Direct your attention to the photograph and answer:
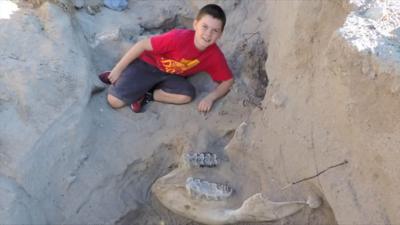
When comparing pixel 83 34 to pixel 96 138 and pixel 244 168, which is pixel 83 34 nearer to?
pixel 96 138

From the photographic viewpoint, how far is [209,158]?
3055mm

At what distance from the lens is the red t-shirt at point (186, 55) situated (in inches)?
136

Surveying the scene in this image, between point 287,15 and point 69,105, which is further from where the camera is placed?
point 69,105

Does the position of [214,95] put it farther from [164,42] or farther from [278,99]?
[278,99]

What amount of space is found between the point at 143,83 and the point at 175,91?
7.9 inches

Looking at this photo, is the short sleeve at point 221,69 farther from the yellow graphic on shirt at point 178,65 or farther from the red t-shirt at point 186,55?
the yellow graphic on shirt at point 178,65

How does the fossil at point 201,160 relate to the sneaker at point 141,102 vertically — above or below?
below

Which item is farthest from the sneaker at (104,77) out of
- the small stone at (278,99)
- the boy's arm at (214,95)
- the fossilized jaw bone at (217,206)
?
the small stone at (278,99)

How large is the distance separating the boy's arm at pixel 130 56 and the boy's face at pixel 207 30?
0.30 m

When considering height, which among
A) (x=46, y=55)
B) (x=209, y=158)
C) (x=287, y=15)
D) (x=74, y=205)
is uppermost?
(x=287, y=15)

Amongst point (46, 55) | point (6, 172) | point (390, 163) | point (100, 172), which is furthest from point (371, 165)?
point (46, 55)

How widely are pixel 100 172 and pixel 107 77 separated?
25.9 inches

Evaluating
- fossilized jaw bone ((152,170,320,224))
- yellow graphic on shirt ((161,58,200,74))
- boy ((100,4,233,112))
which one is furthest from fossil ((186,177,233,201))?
yellow graphic on shirt ((161,58,200,74))

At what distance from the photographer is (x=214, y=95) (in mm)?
3418
